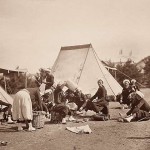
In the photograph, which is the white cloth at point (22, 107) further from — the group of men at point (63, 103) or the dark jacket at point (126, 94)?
the dark jacket at point (126, 94)

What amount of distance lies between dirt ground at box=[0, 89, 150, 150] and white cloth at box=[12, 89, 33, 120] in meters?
0.24

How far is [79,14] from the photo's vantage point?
18.1 ft

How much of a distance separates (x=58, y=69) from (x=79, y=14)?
2752mm

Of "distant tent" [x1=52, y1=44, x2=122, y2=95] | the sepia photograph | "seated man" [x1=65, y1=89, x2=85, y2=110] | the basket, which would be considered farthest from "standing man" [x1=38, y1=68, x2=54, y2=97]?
"distant tent" [x1=52, y1=44, x2=122, y2=95]

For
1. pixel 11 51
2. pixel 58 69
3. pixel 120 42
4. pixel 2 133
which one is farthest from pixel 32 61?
pixel 2 133

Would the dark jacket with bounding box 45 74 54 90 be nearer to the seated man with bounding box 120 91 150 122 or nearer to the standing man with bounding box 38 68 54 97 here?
the standing man with bounding box 38 68 54 97

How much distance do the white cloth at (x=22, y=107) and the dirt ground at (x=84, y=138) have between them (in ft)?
0.80

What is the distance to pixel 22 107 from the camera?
4184mm

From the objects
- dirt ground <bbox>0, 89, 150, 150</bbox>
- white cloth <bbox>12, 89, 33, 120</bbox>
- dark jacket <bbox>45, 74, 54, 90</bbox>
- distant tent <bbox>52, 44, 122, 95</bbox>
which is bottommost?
dirt ground <bbox>0, 89, 150, 150</bbox>

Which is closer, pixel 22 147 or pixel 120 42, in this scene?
pixel 22 147

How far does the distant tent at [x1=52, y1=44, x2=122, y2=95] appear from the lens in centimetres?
741

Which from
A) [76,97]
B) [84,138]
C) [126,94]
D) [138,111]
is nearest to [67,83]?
[76,97]

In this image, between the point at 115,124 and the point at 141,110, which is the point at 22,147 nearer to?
the point at 115,124

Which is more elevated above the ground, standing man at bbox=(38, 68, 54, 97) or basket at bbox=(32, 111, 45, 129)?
standing man at bbox=(38, 68, 54, 97)
